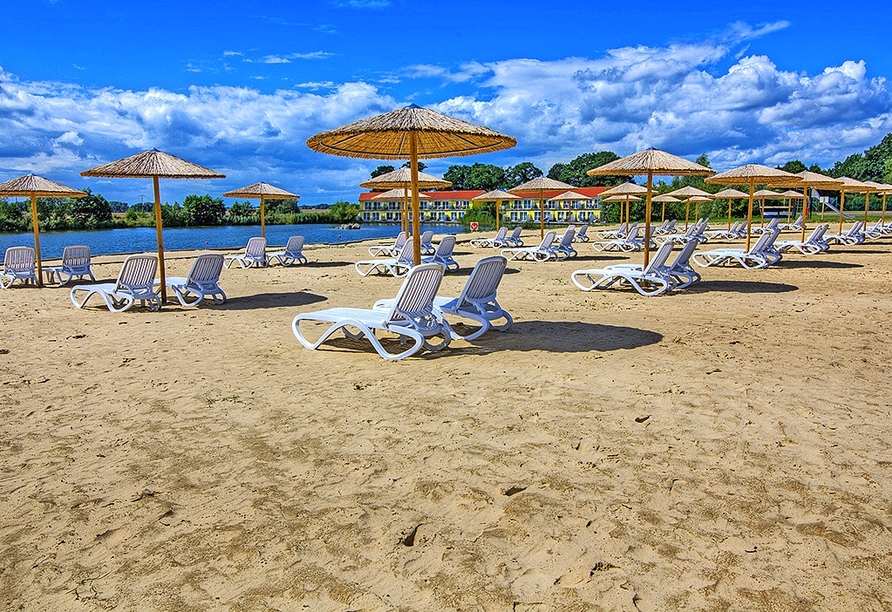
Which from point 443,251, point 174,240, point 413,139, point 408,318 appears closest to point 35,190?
point 443,251

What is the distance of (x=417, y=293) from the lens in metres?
5.56

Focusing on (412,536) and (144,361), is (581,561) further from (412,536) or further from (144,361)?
(144,361)

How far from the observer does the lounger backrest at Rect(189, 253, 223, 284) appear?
333 inches

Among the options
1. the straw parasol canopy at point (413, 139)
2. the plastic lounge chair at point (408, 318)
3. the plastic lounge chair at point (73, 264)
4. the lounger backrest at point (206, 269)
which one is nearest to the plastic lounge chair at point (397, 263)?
the lounger backrest at point (206, 269)

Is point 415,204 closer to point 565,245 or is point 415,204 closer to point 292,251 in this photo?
point 292,251

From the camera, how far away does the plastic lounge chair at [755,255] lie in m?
12.5

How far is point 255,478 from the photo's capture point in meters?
3.04

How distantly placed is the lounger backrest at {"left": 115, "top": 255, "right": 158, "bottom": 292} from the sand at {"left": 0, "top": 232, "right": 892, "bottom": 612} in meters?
2.37

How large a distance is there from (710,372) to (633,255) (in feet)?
41.0

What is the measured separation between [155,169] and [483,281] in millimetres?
4972

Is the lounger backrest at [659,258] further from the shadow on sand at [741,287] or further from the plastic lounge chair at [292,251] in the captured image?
the plastic lounge chair at [292,251]

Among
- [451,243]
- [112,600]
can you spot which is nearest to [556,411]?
[112,600]

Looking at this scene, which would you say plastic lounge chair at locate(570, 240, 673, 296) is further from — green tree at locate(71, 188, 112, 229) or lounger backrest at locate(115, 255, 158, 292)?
green tree at locate(71, 188, 112, 229)

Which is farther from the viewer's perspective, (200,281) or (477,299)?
(200,281)
